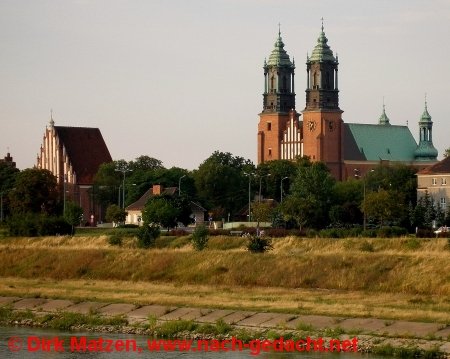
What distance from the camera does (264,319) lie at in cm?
4038

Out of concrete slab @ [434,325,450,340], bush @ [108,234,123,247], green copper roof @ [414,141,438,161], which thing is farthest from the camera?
green copper roof @ [414,141,438,161]

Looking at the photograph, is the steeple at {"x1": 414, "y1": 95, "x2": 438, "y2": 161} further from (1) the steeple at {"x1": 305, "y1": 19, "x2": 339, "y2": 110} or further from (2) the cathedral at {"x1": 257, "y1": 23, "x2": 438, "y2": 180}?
(1) the steeple at {"x1": 305, "y1": 19, "x2": 339, "y2": 110}

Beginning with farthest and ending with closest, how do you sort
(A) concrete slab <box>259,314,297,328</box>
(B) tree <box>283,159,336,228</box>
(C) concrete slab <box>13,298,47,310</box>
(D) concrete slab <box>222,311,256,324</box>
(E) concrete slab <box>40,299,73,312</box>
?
(B) tree <box>283,159,336,228</box>
(C) concrete slab <box>13,298,47,310</box>
(E) concrete slab <box>40,299,73,312</box>
(D) concrete slab <box>222,311,256,324</box>
(A) concrete slab <box>259,314,297,328</box>

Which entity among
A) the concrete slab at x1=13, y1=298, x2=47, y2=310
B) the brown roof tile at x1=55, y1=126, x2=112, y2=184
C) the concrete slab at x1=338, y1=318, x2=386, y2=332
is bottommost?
the concrete slab at x1=338, y1=318, x2=386, y2=332

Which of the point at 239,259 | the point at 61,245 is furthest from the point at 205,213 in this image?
the point at 239,259

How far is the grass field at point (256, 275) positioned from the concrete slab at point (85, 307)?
106cm

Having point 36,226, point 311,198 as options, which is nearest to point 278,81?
point 311,198

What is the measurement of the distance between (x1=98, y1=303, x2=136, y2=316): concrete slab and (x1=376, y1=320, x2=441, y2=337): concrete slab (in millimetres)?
9610

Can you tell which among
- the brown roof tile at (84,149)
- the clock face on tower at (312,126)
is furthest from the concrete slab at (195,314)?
the clock face on tower at (312,126)

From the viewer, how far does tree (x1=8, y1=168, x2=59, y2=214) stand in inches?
4387

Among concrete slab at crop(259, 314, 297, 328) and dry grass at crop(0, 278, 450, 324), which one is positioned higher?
dry grass at crop(0, 278, 450, 324)

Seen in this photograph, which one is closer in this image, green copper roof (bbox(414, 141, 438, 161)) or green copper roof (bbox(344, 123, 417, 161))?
green copper roof (bbox(344, 123, 417, 161))

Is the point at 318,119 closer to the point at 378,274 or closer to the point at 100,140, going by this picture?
the point at 100,140

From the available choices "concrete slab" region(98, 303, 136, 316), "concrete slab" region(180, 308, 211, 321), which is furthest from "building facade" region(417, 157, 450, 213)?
"concrete slab" region(180, 308, 211, 321)
